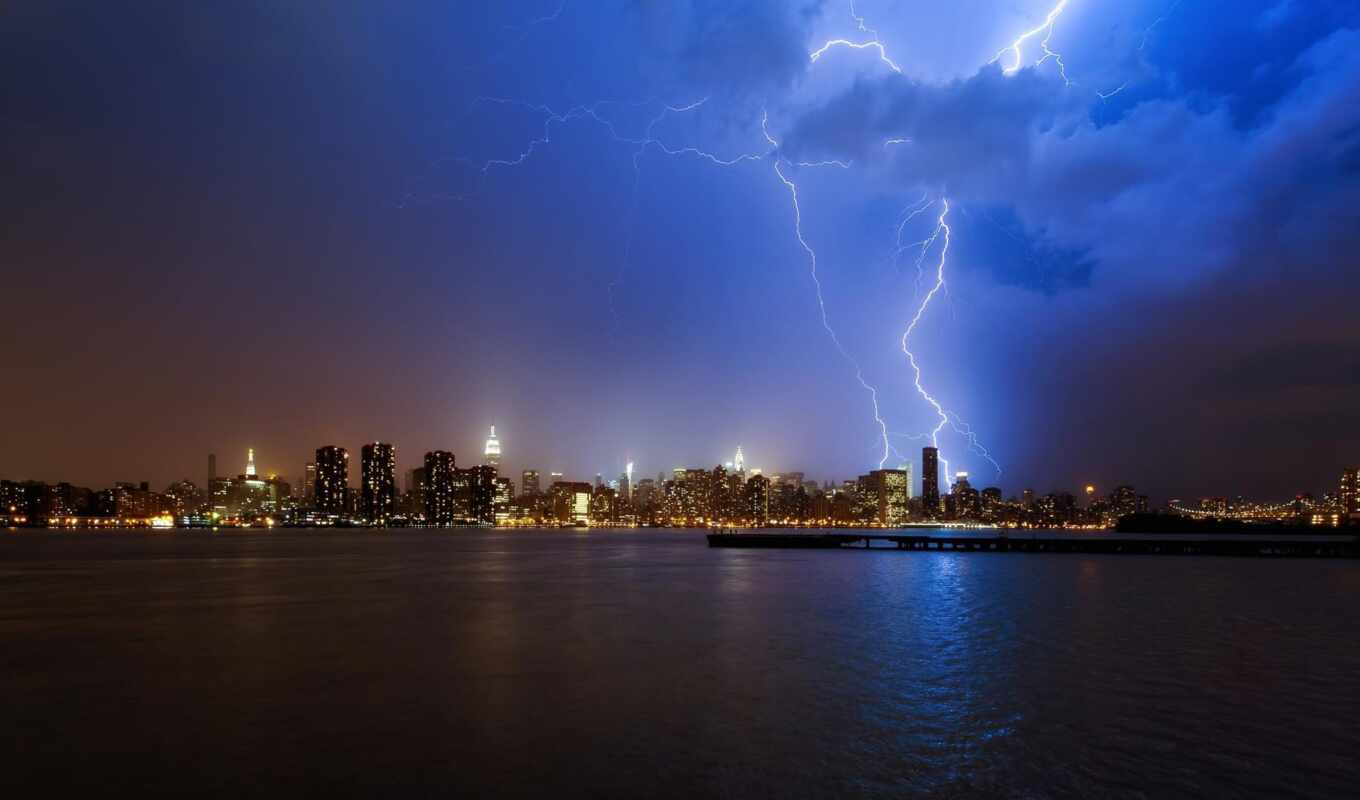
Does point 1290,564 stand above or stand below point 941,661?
below

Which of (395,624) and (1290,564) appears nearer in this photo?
(395,624)

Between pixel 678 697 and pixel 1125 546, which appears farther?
pixel 1125 546

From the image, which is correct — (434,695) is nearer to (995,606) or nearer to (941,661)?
(941,661)

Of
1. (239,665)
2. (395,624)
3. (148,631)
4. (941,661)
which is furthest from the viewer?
(395,624)

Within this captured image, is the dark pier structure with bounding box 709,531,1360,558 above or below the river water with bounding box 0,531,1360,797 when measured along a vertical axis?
below

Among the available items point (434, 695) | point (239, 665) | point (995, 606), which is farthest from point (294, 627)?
point (995, 606)

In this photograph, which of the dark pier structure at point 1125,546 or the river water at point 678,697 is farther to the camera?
the dark pier structure at point 1125,546

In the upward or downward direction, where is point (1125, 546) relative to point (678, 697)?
downward

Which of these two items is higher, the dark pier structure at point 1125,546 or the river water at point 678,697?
the river water at point 678,697
